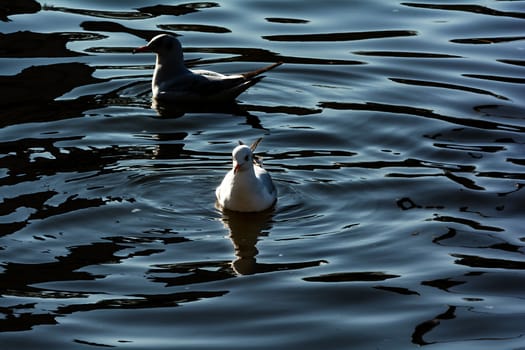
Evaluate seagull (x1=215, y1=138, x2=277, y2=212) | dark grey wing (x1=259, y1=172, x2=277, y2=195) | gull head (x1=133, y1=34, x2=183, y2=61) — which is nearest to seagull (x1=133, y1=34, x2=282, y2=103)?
gull head (x1=133, y1=34, x2=183, y2=61)

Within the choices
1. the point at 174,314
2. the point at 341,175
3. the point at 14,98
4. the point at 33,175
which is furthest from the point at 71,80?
the point at 174,314

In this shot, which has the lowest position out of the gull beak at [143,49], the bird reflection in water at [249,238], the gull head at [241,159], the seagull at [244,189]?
the bird reflection in water at [249,238]

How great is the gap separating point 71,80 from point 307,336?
7320 millimetres

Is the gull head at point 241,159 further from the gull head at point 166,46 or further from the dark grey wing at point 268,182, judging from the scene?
the gull head at point 166,46

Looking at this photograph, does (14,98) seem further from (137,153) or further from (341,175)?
(341,175)

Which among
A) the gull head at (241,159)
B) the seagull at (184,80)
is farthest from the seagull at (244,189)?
the seagull at (184,80)

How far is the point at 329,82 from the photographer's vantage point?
15961 mm

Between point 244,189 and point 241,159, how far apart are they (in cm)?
27

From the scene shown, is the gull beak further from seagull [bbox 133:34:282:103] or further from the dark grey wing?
the dark grey wing

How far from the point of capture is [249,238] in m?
11.4

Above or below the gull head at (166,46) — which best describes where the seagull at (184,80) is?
below

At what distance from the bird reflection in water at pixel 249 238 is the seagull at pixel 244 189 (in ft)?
0.26

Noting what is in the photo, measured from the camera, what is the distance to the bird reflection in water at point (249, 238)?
34.6 ft

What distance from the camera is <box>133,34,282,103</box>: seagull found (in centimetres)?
1555
